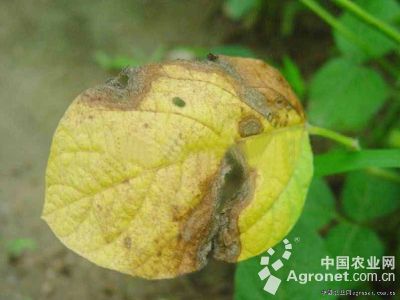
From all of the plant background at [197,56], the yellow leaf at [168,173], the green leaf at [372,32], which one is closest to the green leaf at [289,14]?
the plant background at [197,56]

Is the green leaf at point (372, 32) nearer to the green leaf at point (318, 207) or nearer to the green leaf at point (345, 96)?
the green leaf at point (345, 96)

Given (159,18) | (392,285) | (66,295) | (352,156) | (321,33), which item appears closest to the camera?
(352,156)

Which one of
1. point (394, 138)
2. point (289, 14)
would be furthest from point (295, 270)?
point (289, 14)

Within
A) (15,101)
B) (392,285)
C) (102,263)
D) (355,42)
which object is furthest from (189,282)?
(15,101)

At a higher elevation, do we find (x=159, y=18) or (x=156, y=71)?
(x=159, y=18)

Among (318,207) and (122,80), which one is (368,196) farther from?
(122,80)

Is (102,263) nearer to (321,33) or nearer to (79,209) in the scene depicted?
(79,209)

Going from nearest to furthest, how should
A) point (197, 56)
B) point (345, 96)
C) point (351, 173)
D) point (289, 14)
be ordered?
point (351, 173), point (345, 96), point (197, 56), point (289, 14)
